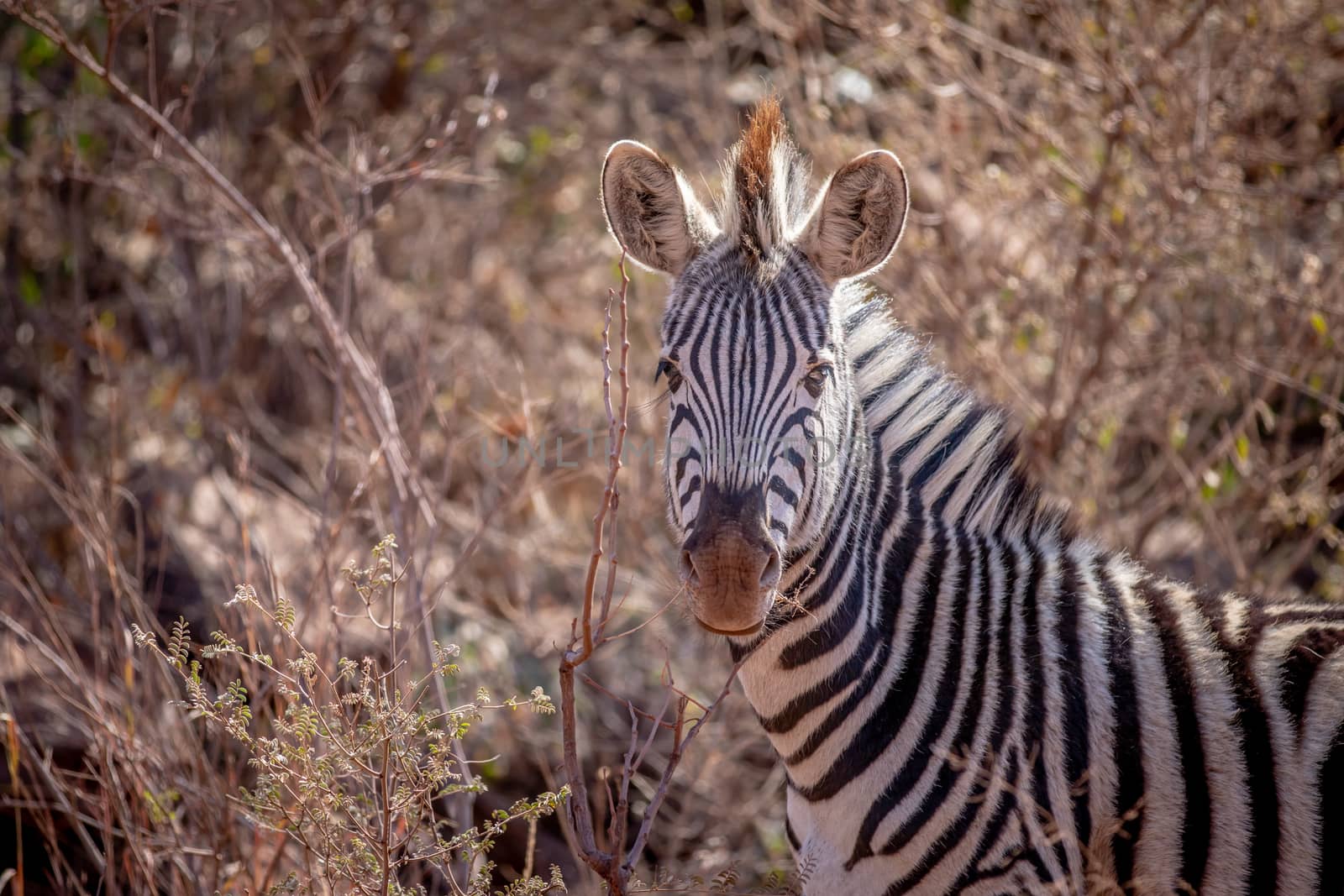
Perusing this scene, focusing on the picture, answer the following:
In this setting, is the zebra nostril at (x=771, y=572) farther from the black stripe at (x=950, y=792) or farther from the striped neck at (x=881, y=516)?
the black stripe at (x=950, y=792)

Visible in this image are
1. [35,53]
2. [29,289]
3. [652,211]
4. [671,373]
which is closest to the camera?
[671,373]

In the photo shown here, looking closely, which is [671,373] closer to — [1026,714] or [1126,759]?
[1026,714]

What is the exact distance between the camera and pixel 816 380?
313 centimetres

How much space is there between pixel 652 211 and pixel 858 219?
65cm

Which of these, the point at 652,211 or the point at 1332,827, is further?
the point at 652,211

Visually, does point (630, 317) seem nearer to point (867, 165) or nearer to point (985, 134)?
point (985, 134)

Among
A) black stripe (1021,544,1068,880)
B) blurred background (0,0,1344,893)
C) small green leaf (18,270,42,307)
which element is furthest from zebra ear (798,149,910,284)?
small green leaf (18,270,42,307)

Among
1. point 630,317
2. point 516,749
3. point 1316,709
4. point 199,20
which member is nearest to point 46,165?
point 199,20

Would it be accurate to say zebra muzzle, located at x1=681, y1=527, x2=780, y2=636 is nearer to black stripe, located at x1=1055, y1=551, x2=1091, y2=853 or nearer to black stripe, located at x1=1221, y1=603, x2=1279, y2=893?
black stripe, located at x1=1055, y1=551, x2=1091, y2=853

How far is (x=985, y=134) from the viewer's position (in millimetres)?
6625

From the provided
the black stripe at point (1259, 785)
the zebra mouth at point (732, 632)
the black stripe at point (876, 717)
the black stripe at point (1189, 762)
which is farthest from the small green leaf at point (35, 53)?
the black stripe at point (1259, 785)

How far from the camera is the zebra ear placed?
3248 millimetres

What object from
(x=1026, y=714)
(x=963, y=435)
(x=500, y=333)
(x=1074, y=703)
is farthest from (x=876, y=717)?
(x=500, y=333)

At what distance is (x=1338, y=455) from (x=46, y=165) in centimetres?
794
